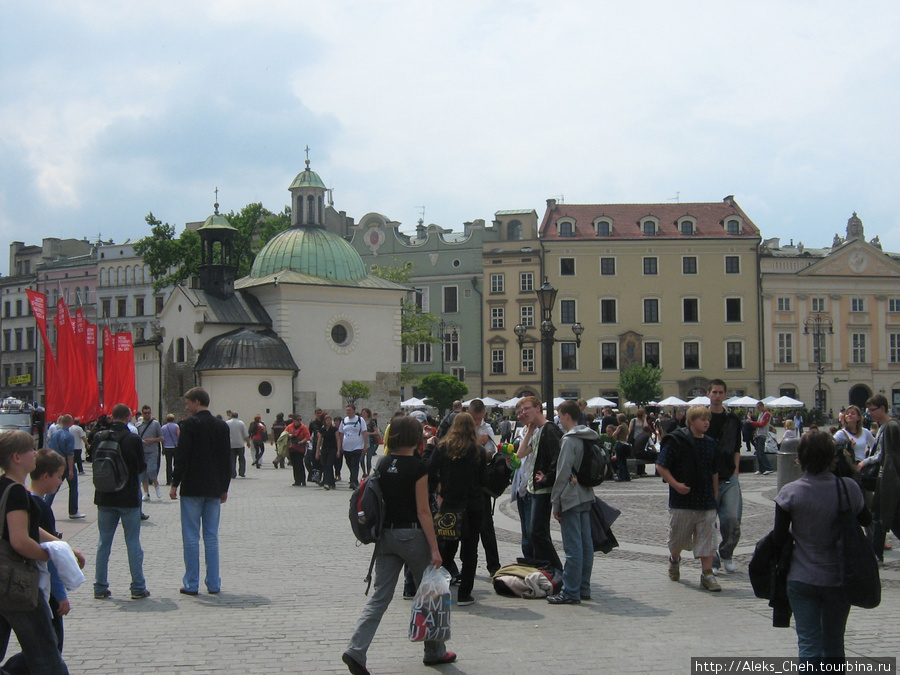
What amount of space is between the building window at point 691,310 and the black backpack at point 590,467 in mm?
61920

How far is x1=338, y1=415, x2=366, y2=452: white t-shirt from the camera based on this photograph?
850 inches

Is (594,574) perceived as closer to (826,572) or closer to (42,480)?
(826,572)

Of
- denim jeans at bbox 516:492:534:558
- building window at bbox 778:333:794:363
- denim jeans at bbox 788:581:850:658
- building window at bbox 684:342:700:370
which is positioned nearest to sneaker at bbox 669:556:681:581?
denim jeans at bbox 516:492:534:558

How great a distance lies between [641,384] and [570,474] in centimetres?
5382

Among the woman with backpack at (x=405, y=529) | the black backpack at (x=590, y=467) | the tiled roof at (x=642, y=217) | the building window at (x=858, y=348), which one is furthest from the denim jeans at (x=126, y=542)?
the building window at (x=858, y=348)

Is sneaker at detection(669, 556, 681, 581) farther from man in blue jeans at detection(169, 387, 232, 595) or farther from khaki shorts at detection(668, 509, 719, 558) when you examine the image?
man in blue jeans at detection(169, 387, 232, 595)

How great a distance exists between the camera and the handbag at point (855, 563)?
17.5 ft

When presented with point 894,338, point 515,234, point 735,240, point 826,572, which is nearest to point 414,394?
point 515,234

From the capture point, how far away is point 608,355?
69125mm

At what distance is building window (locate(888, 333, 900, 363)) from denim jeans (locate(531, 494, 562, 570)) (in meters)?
66.7

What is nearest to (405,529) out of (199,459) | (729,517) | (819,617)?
(819,617)

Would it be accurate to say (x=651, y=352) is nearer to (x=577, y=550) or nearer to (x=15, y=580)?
(x=577, y=550)

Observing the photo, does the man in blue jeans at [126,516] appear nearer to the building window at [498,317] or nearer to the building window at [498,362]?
the building window at [498,362]

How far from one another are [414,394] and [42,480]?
202 feet
